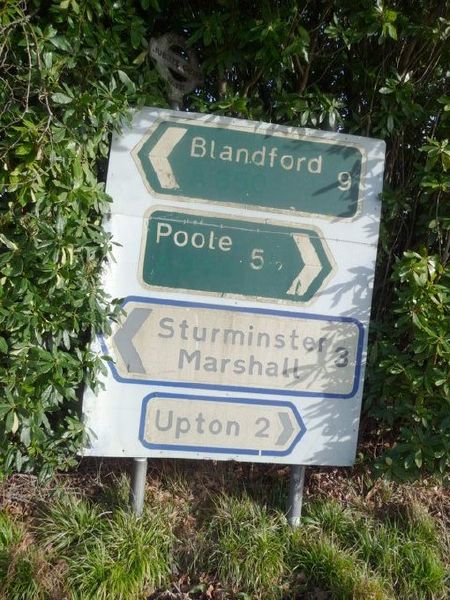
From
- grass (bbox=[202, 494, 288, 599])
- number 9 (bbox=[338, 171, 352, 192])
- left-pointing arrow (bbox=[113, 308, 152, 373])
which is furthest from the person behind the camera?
number 9 (bbox=[338, 171, 352, 192])

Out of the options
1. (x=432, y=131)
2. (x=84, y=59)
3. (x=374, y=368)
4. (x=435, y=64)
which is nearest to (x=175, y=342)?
(x=374, y=368)

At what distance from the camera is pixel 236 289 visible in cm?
327

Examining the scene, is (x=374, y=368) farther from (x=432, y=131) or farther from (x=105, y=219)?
(x=105, y=219)

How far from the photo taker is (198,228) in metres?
3.22

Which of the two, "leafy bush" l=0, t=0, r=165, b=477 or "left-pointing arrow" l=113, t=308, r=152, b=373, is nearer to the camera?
"leafy bush" l=0, t=0, r=165, b=477

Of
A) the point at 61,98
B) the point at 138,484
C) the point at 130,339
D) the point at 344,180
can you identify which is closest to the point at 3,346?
the point at 130,339

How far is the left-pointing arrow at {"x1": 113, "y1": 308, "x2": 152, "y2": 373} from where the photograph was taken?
3166 mm

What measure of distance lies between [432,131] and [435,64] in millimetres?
385

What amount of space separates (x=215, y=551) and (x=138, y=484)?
0.54 meters

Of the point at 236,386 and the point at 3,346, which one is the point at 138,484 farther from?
the point at 3,346

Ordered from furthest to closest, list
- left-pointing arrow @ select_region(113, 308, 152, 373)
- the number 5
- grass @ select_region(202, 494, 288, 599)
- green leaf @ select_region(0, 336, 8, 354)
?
the number 5 → left-pointing arrow @ select_region(113, 308, 152, 373) → grass @ select_region(202, 494, 288, 599) → green leaf @ select_region(0, 336, 8, 354)

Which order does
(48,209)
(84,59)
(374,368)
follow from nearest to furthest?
(48,209)
(84,59)
(374,368)

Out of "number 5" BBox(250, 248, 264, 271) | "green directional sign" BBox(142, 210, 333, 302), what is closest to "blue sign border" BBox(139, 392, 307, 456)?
"green directional sign" BBox(142, 210, 333, 302)

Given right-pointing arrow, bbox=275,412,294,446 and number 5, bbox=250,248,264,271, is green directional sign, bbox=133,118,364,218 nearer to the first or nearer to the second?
number 5, bbox=250,248,264,271
